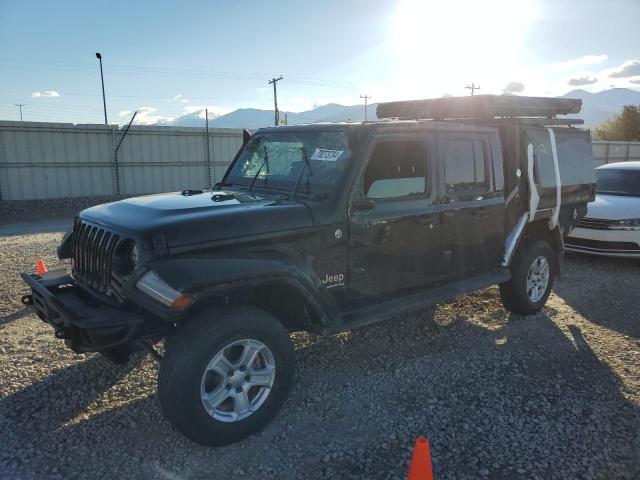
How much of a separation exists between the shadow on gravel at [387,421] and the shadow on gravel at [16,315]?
1566 mm

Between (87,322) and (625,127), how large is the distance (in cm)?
4645

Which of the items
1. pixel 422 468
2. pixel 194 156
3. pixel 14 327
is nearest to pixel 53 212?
pixel 194 156

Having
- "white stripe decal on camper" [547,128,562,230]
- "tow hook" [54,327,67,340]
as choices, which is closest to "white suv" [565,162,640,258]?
"white stripe decal on camper" [547,128,562,230]

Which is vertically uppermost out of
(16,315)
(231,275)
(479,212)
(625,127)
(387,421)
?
(625,127)

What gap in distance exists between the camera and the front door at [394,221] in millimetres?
3752

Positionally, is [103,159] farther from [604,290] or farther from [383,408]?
[383,408]

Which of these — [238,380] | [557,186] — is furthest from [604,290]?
[238,380]

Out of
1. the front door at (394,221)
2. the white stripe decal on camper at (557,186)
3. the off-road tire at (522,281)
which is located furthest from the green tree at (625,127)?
the front door at (394,221)

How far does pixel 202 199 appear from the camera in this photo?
149 inches

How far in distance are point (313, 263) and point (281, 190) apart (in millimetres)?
785

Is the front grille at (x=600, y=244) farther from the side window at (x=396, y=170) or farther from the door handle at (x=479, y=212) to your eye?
the side window at (x=396, y=170)

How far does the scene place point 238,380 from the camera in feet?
10.4

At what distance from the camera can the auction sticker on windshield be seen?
3.85 metres

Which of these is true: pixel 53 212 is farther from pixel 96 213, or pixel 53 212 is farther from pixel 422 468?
pixel 422 468
